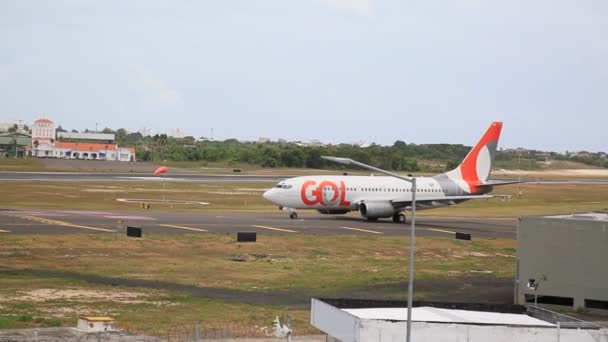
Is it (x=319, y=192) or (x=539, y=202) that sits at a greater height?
(x=319, y=192)

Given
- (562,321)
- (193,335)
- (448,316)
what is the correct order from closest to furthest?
(562,321) < (448,316) < (193,335)

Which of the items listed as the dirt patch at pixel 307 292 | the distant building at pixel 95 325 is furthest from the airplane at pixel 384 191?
the distant building at pixel 95 325

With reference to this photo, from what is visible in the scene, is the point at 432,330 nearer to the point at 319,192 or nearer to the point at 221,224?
the point at 221,224

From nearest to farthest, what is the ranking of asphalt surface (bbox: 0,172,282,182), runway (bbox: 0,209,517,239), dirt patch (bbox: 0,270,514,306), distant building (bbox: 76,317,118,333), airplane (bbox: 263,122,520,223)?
distant building (bbox: 76,317,118,333) → dirt patch (bbox: 0,270,514,306) → runway (bbox: 0,209,517,239) → airplane (bbox: 263,122,520,223) → asphalt surface (bbox: 0,172,282,182)

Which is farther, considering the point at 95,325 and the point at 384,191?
the point at 384,191

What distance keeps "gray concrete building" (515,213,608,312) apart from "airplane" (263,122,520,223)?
33772 millimetres

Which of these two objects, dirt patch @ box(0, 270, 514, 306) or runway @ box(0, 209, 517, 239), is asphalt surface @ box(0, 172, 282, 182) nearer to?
runway @ box(0, 209, 517, 239)

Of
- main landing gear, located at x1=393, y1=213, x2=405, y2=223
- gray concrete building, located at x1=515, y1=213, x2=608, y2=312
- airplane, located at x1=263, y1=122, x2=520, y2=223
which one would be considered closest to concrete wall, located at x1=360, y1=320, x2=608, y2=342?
gray concrete building, located at x1=515, y1=213, x2=608, y2=312

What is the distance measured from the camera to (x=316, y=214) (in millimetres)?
105250

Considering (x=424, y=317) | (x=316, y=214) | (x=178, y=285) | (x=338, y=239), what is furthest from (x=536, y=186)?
(x=424, y=317)

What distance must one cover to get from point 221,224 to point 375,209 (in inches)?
625

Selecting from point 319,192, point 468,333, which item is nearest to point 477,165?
point 319,192

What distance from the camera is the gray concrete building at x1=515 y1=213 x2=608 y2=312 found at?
177 feet

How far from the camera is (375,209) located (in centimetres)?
9556
